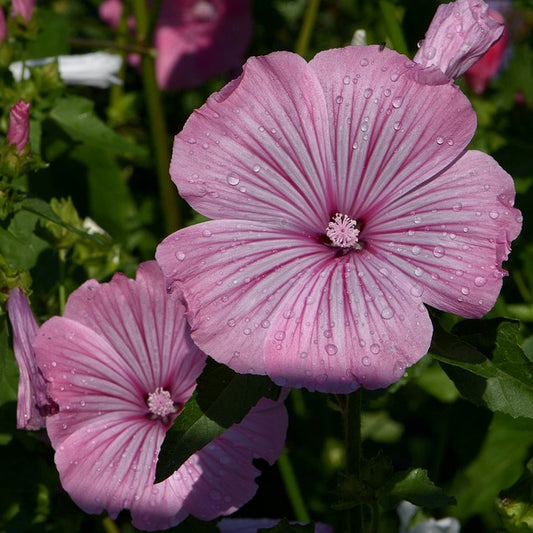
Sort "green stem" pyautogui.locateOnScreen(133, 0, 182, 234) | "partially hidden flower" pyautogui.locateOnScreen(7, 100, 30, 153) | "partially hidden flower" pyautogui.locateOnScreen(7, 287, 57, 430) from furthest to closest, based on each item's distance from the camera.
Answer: "green stem" pyautogui.locateOnScreen(133, 0, 182, 234)
"partially hidden flower" pyautogui.locateOnScreen(7, 100, 30, 153)
"partially hidden flower" pyautogui.locateOnScreen(7, 287, 57, 430)

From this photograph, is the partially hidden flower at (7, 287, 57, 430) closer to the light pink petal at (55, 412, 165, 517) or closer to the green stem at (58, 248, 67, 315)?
the light pink petal at (55, 412, 165, 517)

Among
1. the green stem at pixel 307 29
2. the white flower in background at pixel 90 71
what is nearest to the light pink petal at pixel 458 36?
the white flower in background at pixel 90 71

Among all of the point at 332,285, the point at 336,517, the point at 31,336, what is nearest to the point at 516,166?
the point at 336,517

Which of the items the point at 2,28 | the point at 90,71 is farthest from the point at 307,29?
the point at 2,28

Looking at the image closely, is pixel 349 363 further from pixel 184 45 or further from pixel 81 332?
pixel 184 45

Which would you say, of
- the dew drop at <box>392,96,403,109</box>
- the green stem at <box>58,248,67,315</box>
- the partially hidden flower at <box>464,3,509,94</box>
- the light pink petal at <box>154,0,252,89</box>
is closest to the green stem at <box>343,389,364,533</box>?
the dew drop at <box>392,96,403,109</box>

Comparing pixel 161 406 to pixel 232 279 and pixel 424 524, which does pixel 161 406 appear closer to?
pixel 232 279
